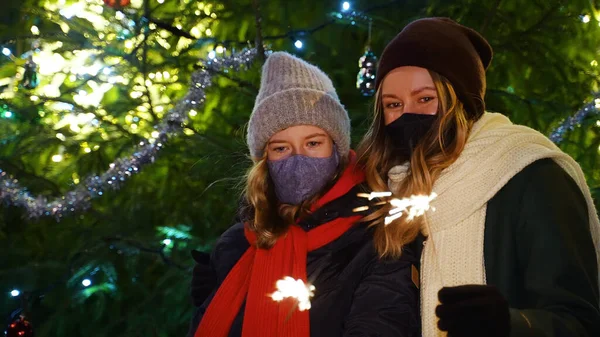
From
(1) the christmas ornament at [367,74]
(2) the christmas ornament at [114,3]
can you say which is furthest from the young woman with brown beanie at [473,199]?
(2) the christmas ornament at [114,3]

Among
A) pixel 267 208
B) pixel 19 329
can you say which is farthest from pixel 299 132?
pixel 19 329

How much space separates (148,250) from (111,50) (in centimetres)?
124

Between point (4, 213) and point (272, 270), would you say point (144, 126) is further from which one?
point (272, 270)

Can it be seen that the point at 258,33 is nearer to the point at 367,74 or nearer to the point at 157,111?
Result: the point at 367,74

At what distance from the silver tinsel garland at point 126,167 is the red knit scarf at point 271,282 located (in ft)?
4.83

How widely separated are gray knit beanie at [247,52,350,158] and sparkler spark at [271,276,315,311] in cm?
58

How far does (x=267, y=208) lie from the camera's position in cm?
285

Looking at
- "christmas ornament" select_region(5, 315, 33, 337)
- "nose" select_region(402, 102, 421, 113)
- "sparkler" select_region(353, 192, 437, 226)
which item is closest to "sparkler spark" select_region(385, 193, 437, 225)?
"sparkler" select_region(353, 192, 437, 226)

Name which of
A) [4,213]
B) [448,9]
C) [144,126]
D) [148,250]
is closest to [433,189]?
[448,9]

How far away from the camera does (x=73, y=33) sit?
13.9 feet

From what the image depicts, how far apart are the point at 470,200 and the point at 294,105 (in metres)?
0.84

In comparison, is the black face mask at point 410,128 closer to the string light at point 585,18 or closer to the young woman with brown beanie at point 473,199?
the young woman with brown beanie at point 473,199

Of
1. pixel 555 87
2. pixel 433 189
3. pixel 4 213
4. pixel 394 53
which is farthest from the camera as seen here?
pixel 4 213

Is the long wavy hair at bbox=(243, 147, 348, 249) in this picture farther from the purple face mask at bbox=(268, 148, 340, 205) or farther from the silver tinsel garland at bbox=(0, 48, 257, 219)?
the silver tinsel garland at bbox=(0, 48, 257, 219)
